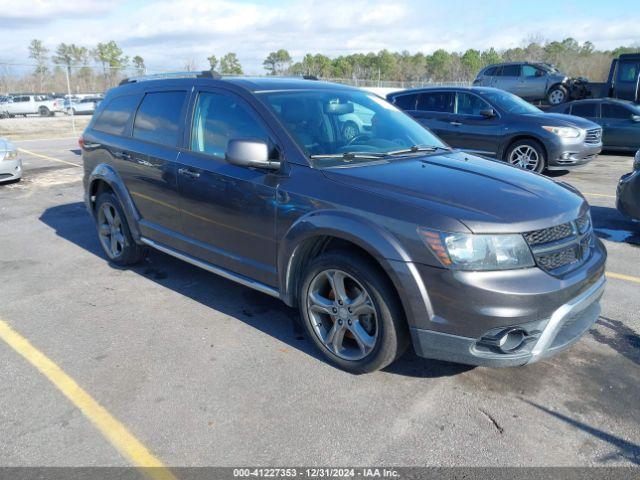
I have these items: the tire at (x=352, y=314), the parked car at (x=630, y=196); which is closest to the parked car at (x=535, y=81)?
the parked car at (x=630, y=196)

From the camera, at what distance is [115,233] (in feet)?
18.2

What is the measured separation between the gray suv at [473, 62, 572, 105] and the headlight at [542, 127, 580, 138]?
462 inches

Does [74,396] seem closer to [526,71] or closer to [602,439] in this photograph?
[602,439]

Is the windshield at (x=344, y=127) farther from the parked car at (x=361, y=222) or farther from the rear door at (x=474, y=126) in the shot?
the rear door at (x=474, y=126)

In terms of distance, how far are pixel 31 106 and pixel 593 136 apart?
36.4 m

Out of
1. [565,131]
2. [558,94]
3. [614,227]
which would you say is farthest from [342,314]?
[558,94]

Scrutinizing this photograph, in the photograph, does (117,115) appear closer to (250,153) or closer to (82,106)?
(250,153)

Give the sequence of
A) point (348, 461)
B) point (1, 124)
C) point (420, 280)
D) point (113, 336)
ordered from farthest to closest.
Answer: point (1, 124) → point (113, 336) → point (420, 280) → point (348, 461)

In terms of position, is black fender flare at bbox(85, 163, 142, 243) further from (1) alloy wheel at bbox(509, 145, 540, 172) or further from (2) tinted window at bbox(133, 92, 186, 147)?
(1) alloy wheel at bbox(509, 145, 540, 172)

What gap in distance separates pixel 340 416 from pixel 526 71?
2076cm

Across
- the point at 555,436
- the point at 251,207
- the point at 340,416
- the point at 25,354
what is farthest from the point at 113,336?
the point at 555,436

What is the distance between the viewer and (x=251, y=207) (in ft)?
12.4

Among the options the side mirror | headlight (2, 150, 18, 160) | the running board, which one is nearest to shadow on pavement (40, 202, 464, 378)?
the running board

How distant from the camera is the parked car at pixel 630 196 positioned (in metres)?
6.18
